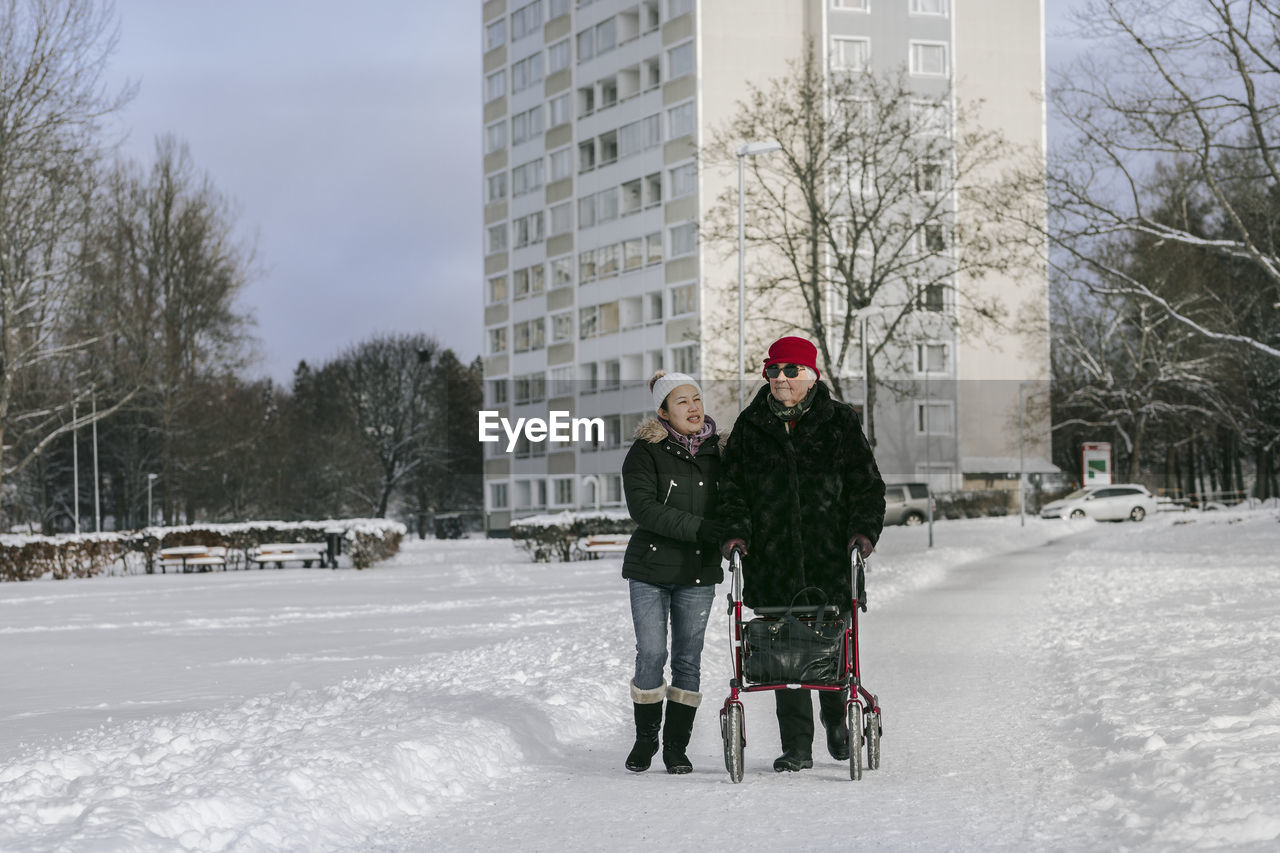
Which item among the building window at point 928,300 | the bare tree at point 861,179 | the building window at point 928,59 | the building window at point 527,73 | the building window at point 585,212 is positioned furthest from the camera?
the building window at point 527,73

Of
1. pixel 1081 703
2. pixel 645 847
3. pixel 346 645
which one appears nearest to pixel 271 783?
pixel 645 847

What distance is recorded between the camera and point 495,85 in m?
84.6

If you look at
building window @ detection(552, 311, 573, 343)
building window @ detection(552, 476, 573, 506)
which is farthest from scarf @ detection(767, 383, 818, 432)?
building window @ detection(552, 311, 573, 343)

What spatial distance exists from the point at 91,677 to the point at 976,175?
28.8 metres

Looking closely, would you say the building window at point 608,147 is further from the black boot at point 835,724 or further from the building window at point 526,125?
the black boot at point 835,724

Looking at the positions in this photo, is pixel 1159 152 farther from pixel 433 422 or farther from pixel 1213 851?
pixel 433 422

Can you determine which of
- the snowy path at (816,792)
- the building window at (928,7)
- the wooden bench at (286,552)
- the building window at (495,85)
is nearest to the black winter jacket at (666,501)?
the snowy path at (816,792)

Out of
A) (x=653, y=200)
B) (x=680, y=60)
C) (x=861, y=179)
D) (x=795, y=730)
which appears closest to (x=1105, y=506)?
(x=653, y=200)

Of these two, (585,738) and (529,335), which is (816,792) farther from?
(529,335)

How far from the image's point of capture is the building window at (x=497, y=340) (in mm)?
84562

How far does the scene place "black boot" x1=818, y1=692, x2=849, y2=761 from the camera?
7.40m

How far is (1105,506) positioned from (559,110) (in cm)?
3577

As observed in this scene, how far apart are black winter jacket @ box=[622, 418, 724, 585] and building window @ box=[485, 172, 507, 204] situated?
7746 cm

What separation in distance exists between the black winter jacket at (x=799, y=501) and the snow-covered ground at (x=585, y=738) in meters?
0.91
